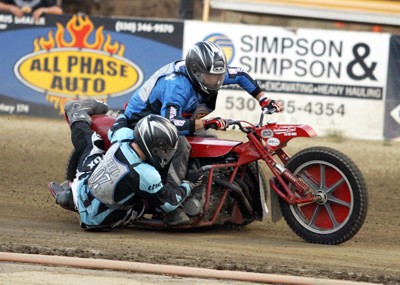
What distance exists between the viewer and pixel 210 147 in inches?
338

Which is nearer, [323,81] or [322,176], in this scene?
[322,176]

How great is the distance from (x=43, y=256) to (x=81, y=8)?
19.2 m

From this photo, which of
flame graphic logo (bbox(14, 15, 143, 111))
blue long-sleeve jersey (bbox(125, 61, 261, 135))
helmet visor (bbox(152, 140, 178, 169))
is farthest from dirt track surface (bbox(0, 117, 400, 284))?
flame graphic logo (bbox(14, 15, 143, 111))

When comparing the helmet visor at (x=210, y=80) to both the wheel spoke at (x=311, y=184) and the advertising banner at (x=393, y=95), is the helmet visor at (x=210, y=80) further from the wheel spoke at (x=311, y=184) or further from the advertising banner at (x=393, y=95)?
the advertising banner at (x=393, y=95)

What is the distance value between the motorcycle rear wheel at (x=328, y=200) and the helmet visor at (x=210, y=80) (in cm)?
92

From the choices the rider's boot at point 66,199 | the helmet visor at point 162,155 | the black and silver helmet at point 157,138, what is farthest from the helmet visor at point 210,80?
the rider's boot at point 66,199

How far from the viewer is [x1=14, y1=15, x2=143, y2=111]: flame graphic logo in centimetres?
1611

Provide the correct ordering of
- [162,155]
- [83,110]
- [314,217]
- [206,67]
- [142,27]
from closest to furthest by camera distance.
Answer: [162,155], [314,217], [206,67], [83,110], [142,27]

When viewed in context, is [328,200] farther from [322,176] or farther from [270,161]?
[270,161]

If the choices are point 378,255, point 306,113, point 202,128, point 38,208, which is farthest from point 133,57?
point 378,255

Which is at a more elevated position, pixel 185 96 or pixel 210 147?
pixel 185 96

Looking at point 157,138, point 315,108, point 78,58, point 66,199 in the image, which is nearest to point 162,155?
point 157,138

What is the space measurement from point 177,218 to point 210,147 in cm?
69

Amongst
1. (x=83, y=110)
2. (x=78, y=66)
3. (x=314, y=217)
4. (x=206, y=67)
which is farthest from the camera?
(x=78, y=66)
